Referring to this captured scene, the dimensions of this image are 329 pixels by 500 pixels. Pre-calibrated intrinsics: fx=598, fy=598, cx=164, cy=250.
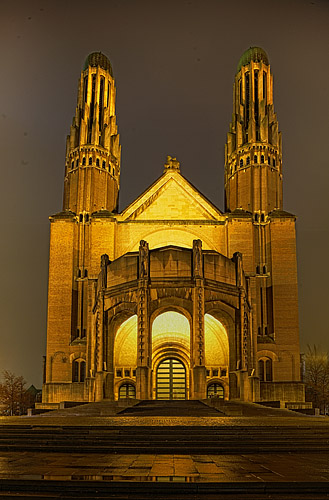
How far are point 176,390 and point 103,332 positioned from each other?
8.29 m

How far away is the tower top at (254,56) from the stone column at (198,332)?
93.4 ft

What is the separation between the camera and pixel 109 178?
55.0m

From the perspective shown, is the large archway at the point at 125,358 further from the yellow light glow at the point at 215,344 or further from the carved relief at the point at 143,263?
the carved relief at the point at 143,263

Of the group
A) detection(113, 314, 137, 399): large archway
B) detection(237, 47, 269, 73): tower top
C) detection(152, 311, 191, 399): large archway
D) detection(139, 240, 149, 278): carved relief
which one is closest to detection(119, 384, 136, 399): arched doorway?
detection(113, 314, 137, 399): large archway

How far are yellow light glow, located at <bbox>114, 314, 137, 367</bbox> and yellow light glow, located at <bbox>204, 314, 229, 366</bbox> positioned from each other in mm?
5508

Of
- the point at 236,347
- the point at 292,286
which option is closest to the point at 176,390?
the point at 236,347

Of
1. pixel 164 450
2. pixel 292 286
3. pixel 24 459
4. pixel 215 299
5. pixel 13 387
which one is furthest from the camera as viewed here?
pixel 13 387

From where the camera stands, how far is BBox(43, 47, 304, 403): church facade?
3850cm

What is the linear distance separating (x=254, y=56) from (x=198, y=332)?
112ft

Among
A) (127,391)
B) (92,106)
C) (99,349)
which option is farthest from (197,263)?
(92,106)

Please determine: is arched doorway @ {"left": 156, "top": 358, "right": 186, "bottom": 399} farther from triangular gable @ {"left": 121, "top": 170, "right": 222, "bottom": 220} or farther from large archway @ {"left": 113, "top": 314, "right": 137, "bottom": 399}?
triangular gable @ {"left": 121, "top": 170, "right": 222, "bottom": 220}

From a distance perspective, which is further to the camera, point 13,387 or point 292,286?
point 13,387

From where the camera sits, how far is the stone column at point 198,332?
35.3 m

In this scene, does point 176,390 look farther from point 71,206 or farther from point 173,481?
point 173,481
